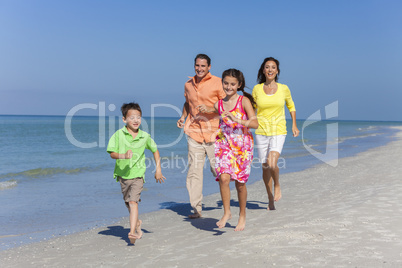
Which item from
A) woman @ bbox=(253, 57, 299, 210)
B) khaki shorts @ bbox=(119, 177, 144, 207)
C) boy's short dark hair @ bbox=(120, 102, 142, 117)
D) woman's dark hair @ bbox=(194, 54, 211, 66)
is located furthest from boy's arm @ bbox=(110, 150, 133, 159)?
woman @ bbox=(253, 57, 299, 210)

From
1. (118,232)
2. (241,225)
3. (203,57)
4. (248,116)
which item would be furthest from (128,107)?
(241,225)

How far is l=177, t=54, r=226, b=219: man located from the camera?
5723mm

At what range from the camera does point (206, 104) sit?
576cm

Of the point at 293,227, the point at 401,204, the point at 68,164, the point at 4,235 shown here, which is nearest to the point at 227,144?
the point at 293,227

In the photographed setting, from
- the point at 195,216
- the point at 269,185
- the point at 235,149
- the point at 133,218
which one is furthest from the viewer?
the point at 269,185

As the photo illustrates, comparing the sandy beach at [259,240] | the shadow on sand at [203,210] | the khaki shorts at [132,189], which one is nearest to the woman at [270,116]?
the sandy beach at [259,240]

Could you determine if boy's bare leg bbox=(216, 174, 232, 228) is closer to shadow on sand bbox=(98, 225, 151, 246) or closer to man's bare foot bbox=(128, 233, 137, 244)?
man's bare foot bbox=(128, 233, 137, 244)

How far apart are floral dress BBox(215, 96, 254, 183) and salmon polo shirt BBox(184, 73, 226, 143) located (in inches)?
36.9

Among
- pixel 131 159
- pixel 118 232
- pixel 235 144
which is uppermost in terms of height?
pixel 235 144

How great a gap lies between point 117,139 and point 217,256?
1662 mm

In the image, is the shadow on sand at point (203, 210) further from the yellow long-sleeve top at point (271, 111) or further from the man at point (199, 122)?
the yellow long-sleeve top at point (271, 111)

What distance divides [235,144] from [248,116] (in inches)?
14.2

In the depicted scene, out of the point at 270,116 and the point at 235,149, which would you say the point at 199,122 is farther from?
the point at 235,149

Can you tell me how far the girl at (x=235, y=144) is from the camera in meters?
4.71
